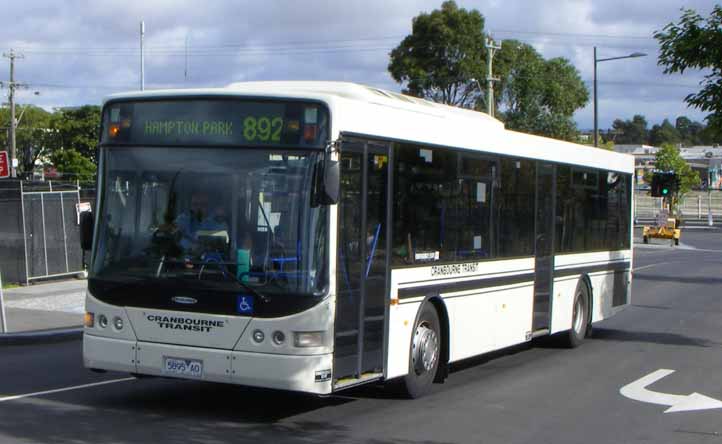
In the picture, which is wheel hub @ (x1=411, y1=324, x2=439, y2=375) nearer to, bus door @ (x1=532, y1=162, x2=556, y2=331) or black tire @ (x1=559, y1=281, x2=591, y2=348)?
bus door @ (x1=532, y1=162, x2=556, y2=331)

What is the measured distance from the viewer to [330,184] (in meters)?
8.42

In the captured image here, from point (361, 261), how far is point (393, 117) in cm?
160

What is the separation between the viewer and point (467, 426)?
930 cm

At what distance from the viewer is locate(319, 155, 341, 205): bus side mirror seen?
8414 mm

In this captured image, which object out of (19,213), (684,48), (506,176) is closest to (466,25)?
(19,213)

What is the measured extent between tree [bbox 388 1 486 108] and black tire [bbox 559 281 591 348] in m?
41.2

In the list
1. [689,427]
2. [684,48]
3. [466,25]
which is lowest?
[689,427]

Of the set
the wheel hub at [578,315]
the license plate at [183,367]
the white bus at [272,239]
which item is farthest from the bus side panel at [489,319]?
the license plate at [183,367]

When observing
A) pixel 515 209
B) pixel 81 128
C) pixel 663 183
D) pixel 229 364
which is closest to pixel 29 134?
pixel 81 128

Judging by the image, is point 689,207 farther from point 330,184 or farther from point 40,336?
point 330,184

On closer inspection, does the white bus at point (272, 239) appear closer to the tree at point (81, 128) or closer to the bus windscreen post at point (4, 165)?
the bus windscreen post at point (4, 165)

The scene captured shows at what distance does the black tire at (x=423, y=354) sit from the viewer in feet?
34.2

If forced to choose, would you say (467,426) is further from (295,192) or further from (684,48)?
(684,48)

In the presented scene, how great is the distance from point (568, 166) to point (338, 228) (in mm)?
7148
